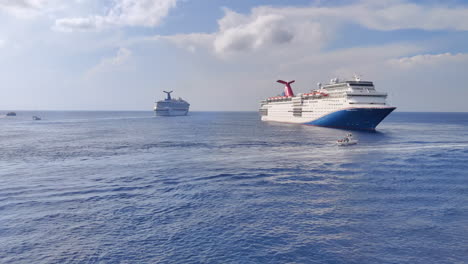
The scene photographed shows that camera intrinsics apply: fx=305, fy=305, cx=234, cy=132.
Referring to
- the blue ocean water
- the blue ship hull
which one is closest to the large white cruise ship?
the blue ship hull

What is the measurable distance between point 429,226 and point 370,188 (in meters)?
9.49

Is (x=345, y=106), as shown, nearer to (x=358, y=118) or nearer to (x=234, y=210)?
(x=358, y=118)

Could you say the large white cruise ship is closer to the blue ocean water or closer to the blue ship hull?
the blue ship hull

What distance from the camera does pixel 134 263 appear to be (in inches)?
648

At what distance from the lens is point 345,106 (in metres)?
89.5

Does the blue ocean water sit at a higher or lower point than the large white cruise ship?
lower

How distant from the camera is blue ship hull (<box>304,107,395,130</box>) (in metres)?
85.4

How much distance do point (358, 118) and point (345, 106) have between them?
5.04 meters

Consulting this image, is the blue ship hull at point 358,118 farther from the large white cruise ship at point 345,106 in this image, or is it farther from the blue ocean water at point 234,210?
the blue ocean water at point 234,210

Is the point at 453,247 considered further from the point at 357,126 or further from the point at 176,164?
the point at 357,126

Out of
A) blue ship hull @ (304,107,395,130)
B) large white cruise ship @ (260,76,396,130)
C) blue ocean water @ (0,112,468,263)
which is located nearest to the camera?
blue ocean water @ (0,112,468,263)

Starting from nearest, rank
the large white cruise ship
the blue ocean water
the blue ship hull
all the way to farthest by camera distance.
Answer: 1. the blue ocean water
2. the blue ship hull
3. the large white cruise ship

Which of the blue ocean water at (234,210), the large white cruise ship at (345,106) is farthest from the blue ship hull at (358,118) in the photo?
the blue ocean water at (234,210)

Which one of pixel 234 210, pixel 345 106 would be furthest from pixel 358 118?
pixel 234 210
